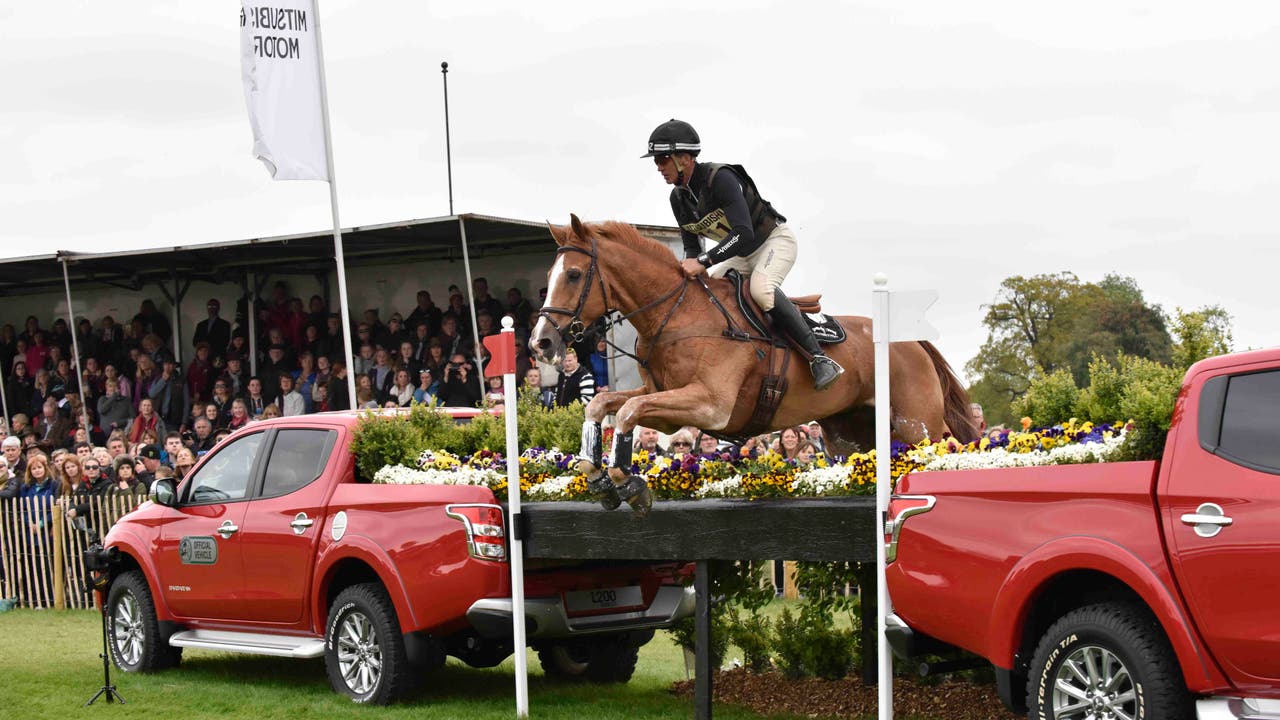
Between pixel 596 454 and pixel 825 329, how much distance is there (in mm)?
1985

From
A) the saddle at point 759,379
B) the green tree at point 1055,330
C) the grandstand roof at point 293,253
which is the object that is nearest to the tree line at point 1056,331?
the green tree at point 1055,330

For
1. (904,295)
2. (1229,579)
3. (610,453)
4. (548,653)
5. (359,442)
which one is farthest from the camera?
(548,653)

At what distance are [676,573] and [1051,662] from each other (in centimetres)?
426

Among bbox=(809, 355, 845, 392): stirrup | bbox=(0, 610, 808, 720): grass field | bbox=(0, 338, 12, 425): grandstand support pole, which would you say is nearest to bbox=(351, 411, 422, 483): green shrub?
bbox=(0, 610, 808, 720): grass field

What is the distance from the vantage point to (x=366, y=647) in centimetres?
941

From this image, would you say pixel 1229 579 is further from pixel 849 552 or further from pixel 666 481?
pixel 666 481

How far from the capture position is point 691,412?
341 inches

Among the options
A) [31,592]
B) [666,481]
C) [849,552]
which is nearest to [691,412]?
[666,481]

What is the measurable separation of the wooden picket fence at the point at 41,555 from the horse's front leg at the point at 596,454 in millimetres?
9843

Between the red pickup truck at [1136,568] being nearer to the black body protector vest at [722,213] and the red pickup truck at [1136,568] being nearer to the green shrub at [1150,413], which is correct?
the green shrub at [1150,413]

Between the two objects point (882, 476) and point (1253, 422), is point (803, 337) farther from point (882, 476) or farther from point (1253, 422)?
point (1253, 422)

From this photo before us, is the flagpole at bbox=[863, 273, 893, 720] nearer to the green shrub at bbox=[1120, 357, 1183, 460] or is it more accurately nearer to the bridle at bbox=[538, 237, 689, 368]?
the green shrub at bbox=[1120, 357, 1183, 460]

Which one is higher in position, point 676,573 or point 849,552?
point 849,552

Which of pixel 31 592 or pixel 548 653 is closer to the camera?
pixel 548 653
